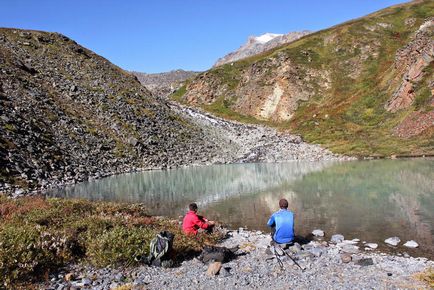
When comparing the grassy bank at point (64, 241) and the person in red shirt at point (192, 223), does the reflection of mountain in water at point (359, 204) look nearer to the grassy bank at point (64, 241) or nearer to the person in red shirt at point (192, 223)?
the person in red shirt at point (192, 223)

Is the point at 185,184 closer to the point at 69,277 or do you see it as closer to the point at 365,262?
the point at 69,277

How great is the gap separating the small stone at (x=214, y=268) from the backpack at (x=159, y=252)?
1.70m

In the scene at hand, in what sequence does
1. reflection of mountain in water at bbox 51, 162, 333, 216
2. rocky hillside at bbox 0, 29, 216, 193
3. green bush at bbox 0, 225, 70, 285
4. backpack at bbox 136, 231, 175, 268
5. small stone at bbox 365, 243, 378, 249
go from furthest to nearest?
rocky hillside at bbox 0, 29, 216, 193 → reflection of mountain in water at bbox 51, 162, 333, 216 → small stone at bbox 365, 243, 378, 249 → backpack at bbox 136, 231, 175, 268 → green bush at bbox 0, 225, 70, 285

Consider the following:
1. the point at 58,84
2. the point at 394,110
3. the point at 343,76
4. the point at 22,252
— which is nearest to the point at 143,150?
the point at 58,84

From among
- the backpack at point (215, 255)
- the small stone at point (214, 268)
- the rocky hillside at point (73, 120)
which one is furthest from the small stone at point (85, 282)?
the rocky hillside at point (73, 120)

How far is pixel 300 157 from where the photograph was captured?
226ft

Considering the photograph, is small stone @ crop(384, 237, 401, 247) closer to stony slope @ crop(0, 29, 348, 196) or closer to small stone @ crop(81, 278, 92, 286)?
small stone @ crop(81, 278, 92, 286)

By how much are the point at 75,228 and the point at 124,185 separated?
26481 mm

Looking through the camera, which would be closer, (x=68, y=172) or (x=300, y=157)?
(x=68, y=172)

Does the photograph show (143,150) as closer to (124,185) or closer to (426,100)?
(124,185)

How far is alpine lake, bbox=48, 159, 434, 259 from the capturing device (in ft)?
75.5

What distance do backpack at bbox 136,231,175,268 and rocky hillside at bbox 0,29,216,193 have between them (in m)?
27.0

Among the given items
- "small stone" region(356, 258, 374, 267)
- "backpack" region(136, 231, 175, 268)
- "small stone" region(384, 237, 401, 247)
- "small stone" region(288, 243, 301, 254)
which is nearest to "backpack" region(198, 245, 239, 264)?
"backpack" region(136, 231, 175, 268)

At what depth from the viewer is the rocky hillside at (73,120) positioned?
162ft
